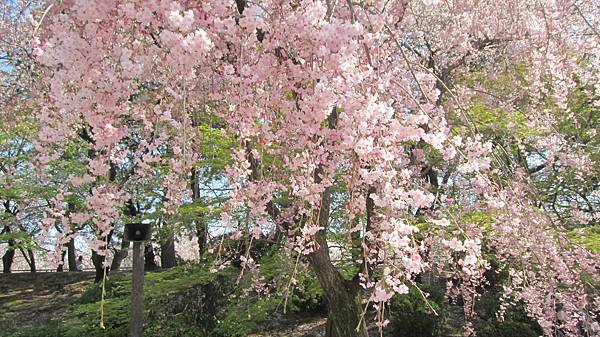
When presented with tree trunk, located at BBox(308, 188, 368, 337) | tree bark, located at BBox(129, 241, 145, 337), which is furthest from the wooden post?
tree trunk, located at BBox(308, 188, 368, 337)

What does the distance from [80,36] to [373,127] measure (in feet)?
4.10

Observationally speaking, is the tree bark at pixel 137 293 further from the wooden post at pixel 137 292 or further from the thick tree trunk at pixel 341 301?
the thick tree trunk at pixel 341 301

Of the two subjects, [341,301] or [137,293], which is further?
[137,293]

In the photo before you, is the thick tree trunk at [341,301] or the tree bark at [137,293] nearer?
the thick tree trunk at [341,301]

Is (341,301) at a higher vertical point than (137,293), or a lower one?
lower

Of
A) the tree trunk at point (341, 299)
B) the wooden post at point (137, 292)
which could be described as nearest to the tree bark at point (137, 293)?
the wooden post at point (137, 292)

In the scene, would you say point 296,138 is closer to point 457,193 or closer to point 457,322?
point 457,193

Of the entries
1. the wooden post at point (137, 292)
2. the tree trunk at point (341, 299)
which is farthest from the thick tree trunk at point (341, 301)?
the wooden post at point (137, 292)

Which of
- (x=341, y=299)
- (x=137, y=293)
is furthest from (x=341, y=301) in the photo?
(x=137, y=293)

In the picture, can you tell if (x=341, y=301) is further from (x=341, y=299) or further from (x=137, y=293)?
(x=137, y=293)

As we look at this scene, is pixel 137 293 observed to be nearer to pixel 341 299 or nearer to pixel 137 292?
pixel 137 292

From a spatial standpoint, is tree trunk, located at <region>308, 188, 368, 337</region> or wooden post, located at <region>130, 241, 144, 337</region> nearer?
tree trunk, located at <region>308, 188, 368, 337</region>

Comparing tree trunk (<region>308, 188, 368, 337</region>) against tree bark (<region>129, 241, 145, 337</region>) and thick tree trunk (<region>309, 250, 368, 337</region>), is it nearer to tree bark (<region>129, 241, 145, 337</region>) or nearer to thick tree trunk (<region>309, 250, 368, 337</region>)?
thick tree trunk (<region>309, 250, 368, 337</region>)

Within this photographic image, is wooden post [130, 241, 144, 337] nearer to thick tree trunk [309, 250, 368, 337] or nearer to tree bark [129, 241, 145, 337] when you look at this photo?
tree bark [129, 241, 145, 337]
